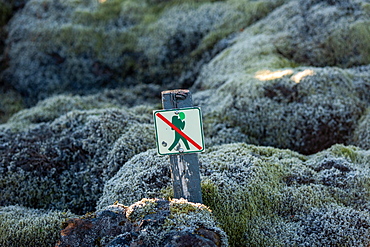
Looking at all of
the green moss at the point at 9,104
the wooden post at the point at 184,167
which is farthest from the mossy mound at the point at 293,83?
the green moss at the point at 9,104

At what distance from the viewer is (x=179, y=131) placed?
390 centimetres

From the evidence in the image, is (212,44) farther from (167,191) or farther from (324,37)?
(167,191)

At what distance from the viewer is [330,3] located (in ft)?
31.9

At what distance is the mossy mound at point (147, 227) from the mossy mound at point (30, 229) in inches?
40.0

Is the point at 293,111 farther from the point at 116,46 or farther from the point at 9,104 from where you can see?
the point at 9,104

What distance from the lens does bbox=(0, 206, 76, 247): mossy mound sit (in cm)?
→ 448

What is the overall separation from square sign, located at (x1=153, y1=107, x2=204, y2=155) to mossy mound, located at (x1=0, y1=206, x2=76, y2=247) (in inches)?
68.7

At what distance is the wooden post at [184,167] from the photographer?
399 cm

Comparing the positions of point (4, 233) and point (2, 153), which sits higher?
point (2, 153)

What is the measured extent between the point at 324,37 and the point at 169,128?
21.6 ft

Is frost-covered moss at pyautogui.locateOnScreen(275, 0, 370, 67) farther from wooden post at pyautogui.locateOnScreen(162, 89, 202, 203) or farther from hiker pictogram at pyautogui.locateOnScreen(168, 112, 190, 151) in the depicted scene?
hiker pictogram at pyautogui.locateOnScreen(168, 112, 190, 151)

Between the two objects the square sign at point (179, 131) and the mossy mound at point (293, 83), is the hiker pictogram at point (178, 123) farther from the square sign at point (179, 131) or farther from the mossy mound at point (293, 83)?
the mossy mound at point (293, 83)

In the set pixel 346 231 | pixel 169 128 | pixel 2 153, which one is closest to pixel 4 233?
pixel 2 153

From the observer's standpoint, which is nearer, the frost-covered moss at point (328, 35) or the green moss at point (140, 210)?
the green moss at point (140, 210)
